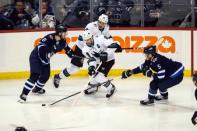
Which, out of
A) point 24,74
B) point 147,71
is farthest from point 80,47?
point 147,71

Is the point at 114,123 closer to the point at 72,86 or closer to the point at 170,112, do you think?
the point at 170,112

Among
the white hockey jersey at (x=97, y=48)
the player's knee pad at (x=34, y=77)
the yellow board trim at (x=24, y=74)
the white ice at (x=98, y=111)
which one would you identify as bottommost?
the white ice at (x=98, y=111)

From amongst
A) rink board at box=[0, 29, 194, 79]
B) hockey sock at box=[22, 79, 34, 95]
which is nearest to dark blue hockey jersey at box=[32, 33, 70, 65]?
hockey sock at box=[22, 79, 34, 95]

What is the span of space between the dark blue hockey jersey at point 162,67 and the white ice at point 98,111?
38 centimetres

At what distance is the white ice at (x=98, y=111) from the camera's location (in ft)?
19.9

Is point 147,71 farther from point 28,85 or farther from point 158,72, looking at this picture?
point 28,85

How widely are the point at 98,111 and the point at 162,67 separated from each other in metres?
0.94

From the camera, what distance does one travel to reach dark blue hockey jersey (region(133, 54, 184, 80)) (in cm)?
689

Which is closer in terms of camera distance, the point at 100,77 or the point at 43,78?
the point at 100,77

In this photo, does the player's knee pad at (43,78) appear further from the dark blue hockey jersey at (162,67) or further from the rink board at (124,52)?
the rink board at (124,52)

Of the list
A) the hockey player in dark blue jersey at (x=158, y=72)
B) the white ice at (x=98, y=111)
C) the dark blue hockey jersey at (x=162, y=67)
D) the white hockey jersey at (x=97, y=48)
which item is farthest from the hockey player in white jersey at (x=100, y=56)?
the dark blue hockey jersey at (x=162, y=67)

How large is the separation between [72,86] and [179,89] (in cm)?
156

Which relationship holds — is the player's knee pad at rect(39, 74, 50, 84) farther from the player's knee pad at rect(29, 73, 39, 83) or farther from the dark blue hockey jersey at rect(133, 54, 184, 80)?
the dark blue hockey jersey at rect(133, 54, 184, 80)

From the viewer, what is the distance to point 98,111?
6797 millimetres
